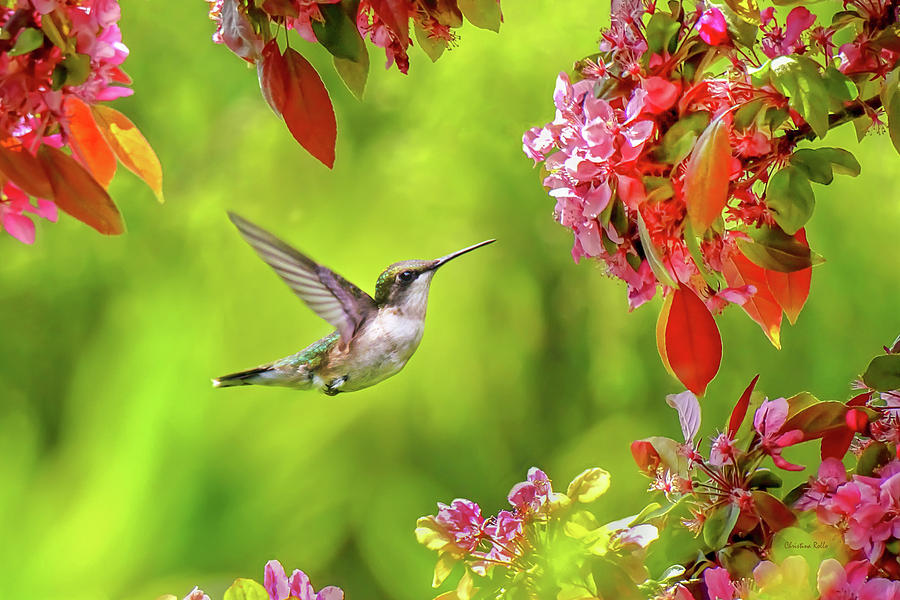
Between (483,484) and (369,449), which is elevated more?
(369,449)

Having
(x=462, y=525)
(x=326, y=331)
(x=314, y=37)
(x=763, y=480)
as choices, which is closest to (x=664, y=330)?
(x=763, y=480)

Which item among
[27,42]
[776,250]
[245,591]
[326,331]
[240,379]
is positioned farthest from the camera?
[326,331]

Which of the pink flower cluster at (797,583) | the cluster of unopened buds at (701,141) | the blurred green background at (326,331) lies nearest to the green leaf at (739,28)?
the cluster of unopened buds at (701,141)

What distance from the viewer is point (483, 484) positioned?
1.94 meters

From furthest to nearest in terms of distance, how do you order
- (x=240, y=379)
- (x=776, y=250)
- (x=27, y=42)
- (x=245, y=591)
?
(x=240, y=379)
(x=245, y=591)
(x=776, y=250)
(x=27, y=42)

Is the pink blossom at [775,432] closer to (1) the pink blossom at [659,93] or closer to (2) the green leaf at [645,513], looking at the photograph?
(2) the green leaf at [645,513]

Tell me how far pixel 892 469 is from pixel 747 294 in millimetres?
157

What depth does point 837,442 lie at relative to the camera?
2.35 feet

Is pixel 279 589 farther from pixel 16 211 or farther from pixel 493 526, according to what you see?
pixel 16 211

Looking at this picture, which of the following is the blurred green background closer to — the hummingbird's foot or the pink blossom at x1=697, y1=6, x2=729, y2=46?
the hummingbird's foot

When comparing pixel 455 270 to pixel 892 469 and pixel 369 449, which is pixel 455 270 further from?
pixel 892 469

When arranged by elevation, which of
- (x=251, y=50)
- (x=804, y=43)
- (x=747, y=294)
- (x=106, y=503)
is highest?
(x=106, y=503)

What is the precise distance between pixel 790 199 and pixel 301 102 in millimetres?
339

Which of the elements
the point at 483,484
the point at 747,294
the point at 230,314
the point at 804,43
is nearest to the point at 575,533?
the point at 747,294
